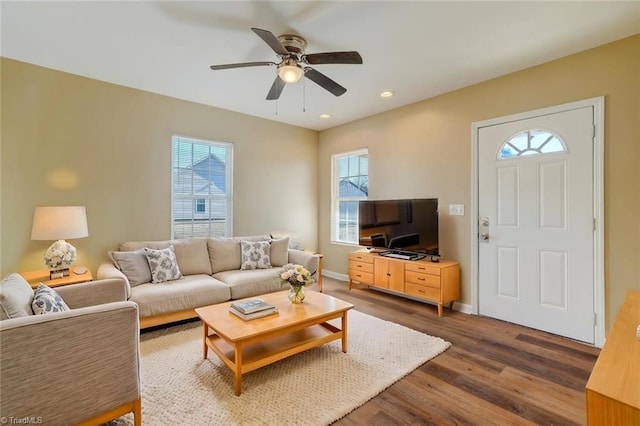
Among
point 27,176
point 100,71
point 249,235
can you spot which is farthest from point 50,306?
point 249,235

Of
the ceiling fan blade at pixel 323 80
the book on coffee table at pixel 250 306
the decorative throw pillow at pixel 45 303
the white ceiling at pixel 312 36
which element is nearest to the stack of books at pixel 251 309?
the book on coffee table at pixel 250 306

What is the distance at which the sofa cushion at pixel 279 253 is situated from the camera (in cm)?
406

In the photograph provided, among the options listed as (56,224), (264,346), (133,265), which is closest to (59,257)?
(56,224)

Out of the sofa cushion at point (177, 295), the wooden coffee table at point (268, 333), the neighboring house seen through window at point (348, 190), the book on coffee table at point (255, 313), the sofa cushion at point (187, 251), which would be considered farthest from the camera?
the neighboring house seen through window at point (348, 190)

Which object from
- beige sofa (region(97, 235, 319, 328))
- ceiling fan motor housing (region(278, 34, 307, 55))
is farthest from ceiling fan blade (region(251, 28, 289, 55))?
beige sofa (region(97, 235, 319, 328))

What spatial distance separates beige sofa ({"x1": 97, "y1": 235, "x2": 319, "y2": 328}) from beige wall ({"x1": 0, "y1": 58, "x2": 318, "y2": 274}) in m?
0.45

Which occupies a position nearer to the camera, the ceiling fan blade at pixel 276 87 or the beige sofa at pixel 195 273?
the ceiling fan blade at pixel 276 87

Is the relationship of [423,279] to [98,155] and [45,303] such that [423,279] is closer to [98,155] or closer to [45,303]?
[45,303]

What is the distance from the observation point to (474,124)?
136 inches

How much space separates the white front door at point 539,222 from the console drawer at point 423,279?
536 mm

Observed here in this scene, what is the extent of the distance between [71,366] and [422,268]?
323 cm

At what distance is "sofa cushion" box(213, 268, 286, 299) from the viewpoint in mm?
3293

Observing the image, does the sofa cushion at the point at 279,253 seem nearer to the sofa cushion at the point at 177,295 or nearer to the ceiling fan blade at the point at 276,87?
the sofa cushion at the point at 177,295

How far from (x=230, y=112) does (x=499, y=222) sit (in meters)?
3.88
